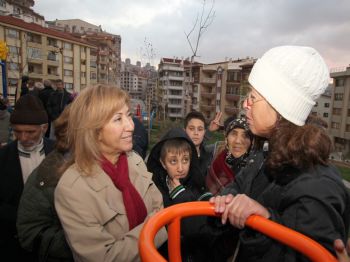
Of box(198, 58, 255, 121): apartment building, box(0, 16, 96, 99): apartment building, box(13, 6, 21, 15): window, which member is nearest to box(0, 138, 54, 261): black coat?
box(0, 16, 96, 99): apartment building

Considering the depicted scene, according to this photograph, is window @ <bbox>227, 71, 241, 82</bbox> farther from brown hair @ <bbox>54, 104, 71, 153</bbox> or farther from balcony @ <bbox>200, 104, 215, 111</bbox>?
brown hair @ <bbox>54, 104, 71, 153</bbox>

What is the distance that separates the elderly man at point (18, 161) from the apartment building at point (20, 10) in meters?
42.6

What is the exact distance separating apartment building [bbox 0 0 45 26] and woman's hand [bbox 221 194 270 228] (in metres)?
44.7

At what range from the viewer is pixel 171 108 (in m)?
69.1

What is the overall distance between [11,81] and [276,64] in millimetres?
39467

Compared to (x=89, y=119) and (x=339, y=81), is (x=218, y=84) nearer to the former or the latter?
(x=339, y=81)

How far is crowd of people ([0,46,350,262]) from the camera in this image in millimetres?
982

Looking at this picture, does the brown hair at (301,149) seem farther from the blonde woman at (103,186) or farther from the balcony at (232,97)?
the balcony at (232,97)

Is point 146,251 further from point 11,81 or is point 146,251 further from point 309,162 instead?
point 11,81

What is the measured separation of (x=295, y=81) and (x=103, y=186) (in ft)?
3.97

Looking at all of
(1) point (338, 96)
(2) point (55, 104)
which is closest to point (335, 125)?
(1) point (338, 96)

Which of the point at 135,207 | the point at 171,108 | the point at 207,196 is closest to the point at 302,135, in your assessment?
the point at 135,207

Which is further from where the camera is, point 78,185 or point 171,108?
point 171,108

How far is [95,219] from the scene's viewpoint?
142 centimetres
